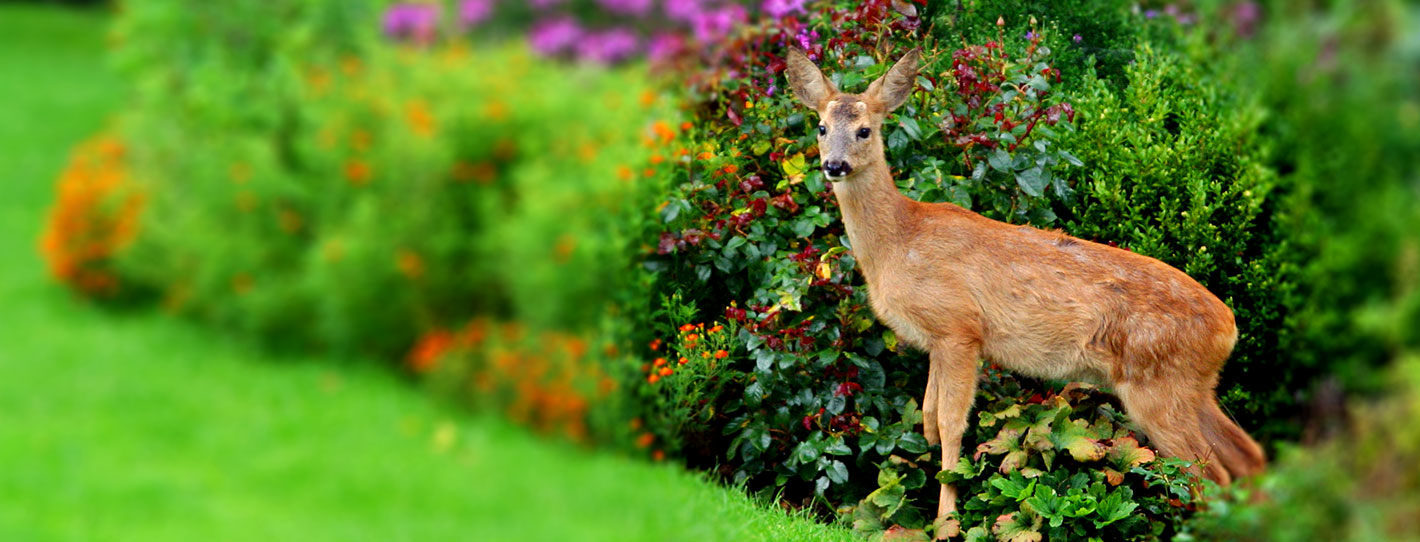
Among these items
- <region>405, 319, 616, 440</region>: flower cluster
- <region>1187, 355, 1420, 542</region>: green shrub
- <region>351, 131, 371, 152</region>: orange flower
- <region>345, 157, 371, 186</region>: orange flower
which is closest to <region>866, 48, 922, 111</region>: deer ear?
<region>1187, 355, 1420, 542</region>: green shrub

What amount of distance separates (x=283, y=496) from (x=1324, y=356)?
512cm

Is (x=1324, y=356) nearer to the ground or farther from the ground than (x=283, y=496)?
farther from the ground

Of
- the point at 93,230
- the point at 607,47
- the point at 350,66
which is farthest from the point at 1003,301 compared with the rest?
the point at 607,47

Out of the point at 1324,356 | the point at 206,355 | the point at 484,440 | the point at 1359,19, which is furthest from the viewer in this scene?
the point at 206,355

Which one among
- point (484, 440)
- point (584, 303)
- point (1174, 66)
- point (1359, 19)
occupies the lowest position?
point (484, 440)

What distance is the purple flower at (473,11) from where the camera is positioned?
1028 centimetres

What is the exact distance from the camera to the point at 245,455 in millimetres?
6484

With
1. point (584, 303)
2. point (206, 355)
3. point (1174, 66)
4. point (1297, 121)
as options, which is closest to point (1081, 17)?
point (1174, 66)

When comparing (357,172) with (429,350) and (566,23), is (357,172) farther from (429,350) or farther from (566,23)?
(566,23)

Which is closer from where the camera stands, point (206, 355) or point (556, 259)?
point (556, 259)

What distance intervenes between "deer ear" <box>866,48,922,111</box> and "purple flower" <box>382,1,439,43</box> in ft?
21.9

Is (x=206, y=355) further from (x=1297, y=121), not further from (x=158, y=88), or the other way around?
(x=1297, y=121)

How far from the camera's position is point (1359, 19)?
1783 millimetres

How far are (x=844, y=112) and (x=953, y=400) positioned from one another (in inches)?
29.3
